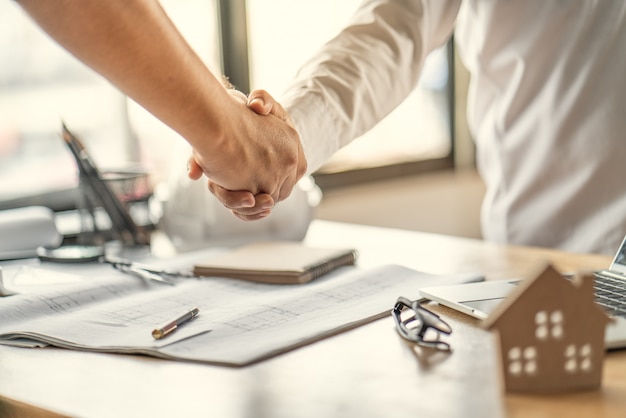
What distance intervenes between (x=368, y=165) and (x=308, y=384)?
230cm

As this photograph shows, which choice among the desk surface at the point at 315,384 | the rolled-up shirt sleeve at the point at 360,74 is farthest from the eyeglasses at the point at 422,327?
the rolled-up shirt sleeve at the point at 360,74

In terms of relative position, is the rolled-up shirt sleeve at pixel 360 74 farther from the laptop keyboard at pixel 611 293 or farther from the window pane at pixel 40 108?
the window pane at pixel 40 108

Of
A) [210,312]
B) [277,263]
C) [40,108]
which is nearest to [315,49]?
[40,108]

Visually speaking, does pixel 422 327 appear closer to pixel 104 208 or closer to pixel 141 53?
pixel 141 53

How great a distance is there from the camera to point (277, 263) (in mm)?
1321

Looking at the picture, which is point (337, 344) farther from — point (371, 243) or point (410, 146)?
point (410, 146)

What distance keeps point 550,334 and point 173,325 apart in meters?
0.45

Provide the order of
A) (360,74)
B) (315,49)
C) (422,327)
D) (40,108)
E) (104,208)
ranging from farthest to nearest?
1. (315,49)
2. (40,108)
3. (104,208)
4. (360,74)
5. (422,327)

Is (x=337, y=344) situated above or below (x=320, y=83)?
below

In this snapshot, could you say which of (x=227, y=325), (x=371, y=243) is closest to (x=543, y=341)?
(x=227, y=325)

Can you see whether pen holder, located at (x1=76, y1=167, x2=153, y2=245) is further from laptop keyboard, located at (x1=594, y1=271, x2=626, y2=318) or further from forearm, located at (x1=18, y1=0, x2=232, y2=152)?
laptop keyboard, located at (x1=594, y1=271, x2=626, y2=318)

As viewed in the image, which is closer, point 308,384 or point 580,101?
point 308,384

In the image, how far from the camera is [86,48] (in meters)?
1.00

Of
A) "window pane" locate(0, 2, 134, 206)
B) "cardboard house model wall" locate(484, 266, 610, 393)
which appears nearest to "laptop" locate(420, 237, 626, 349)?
"cardboard house model wall" locate(484, 266, 610, 393)
